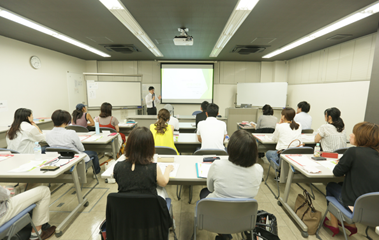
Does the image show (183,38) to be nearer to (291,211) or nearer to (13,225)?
(291,211)

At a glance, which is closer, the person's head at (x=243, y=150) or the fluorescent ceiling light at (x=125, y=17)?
the person's head at (x=243, y=150)

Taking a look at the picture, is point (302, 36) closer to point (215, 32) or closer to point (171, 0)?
point (215, 32)

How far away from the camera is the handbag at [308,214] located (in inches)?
79.0

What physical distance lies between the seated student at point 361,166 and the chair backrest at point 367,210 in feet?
0.32

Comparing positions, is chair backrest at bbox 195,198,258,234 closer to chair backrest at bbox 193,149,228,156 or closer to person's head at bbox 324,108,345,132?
chair backrest at bbox 193,149,228,156

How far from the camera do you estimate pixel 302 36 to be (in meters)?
4.32

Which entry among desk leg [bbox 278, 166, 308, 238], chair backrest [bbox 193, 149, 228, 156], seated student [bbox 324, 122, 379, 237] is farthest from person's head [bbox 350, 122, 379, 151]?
chair backrest [bbox 193, 149, 228, 156]

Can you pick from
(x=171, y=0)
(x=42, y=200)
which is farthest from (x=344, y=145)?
(x=42, y=200)

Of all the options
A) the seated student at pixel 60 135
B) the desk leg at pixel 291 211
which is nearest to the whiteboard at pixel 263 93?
the desk leg at pixel 291 211

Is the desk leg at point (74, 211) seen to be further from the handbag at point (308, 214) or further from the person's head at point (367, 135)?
the person's head at point (367, 135)

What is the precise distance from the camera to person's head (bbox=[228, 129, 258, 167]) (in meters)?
1.31

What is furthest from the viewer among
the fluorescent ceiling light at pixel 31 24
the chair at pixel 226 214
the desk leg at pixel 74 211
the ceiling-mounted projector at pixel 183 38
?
the ceiling-mounted projector at pixel 183 38

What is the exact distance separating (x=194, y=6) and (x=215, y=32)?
130cm

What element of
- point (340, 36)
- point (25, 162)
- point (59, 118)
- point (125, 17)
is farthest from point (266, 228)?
point (340, 36)
